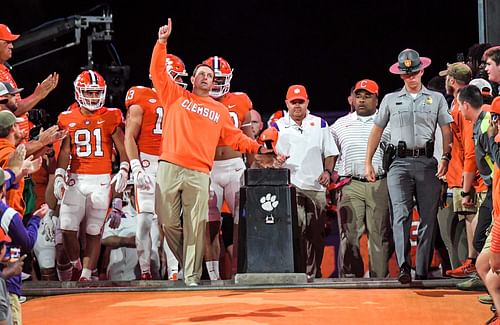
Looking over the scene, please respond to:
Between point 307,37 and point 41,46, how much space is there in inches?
152

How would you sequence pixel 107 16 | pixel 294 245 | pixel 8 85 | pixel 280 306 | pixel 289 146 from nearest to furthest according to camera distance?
1. pixel 280 306
2. pixel 8 85
3. pixel 294 245
4. pixel 289 146
5. pixel 107 16

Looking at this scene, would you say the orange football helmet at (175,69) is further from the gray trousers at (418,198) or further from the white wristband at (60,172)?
the gray trousers at (418,198)

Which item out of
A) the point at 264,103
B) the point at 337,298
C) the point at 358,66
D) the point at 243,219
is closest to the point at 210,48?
the point at 264,103

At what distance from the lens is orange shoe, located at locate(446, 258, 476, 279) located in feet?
22.7

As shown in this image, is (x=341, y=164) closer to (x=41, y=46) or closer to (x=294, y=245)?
(x=294, y=245)

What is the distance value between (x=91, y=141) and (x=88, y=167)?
237 mm

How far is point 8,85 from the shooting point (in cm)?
645

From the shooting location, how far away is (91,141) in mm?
8023

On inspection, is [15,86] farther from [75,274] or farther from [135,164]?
[75,274]

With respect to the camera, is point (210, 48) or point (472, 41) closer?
Result: point (472, 41)

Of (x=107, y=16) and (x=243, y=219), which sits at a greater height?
(x=107, y=16)

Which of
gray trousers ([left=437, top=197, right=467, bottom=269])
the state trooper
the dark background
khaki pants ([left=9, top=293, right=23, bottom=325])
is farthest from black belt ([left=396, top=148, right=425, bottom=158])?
the dark background

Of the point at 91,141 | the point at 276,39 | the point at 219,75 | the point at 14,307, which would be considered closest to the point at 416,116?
the point at 219,75

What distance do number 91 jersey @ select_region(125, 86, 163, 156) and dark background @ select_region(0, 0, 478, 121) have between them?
4893 millimetres
